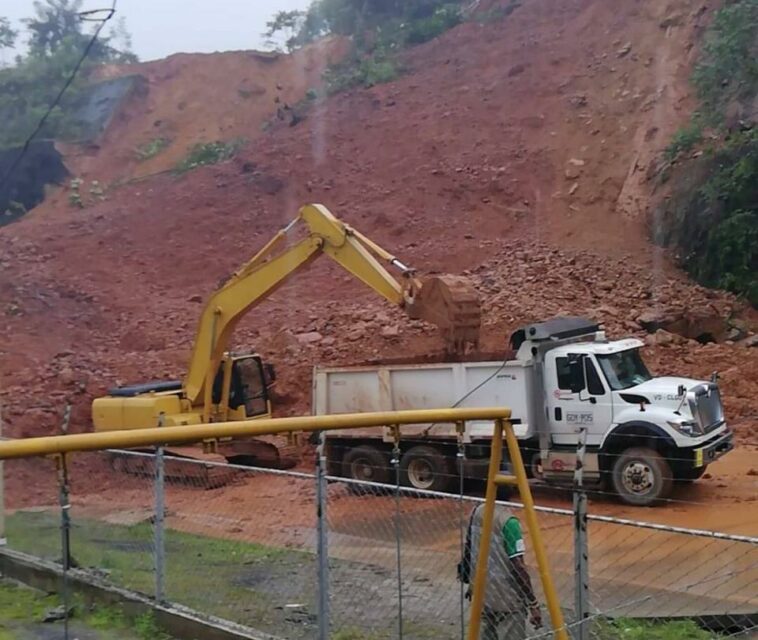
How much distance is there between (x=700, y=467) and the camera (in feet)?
44.3

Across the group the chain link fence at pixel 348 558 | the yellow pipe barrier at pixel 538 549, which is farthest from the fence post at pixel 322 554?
the yellow pipe barrier at pixel 538 549

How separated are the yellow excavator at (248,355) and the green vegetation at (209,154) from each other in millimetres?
26429

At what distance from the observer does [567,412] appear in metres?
14.1

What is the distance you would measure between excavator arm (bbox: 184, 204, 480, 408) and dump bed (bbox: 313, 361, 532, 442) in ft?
2.24

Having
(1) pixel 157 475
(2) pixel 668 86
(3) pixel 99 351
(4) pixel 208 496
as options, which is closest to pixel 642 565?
(1) pixel 157 475

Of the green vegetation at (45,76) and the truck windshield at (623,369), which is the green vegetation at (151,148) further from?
the truck windshield at (623,369)

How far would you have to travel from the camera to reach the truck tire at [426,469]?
14.9 m

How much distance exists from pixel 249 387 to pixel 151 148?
1397 inches

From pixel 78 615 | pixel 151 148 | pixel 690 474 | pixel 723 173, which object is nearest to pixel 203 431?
pixel 78 615

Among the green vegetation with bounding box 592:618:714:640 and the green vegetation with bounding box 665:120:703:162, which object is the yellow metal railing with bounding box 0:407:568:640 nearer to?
the green vegetation with bounding box 592:618:714:640

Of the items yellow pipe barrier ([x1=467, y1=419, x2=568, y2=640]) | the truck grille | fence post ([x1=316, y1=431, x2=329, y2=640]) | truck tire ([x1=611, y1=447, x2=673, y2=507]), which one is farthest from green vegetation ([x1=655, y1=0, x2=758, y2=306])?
yellow pipe barrier ([x1=467, y1=419, x2=568, y2=640])

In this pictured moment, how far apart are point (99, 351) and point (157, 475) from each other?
20.7m

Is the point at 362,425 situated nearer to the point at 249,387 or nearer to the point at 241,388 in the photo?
the point at 241,388

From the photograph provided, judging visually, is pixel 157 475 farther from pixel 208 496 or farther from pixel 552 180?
pixel 552 180
